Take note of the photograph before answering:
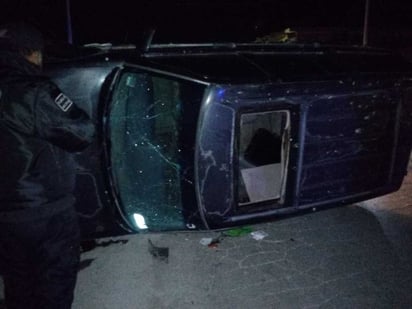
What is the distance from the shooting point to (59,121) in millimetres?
2104

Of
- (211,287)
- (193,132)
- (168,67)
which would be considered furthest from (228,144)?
(211,287)

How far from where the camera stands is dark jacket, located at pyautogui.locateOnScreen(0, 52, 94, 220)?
6.82 ft

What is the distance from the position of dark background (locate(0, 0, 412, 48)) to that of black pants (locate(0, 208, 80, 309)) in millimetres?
11026

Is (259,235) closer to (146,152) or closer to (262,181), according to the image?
(262,181)

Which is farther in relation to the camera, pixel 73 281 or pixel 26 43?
pixel 73 281

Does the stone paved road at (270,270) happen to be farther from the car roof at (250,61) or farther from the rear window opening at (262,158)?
the car roof at (250,61)

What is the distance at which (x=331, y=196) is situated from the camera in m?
3.06

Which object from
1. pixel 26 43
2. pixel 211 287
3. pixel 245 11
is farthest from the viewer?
pixel 245 11

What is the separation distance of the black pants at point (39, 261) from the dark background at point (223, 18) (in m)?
11.0

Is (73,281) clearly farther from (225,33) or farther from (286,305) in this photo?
(225,33)

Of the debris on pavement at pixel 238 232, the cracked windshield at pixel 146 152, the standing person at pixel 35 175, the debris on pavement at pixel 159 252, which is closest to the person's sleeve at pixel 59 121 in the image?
the standing person at pixel 35 175

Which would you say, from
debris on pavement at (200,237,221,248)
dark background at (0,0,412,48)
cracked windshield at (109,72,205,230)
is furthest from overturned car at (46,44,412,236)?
dark background at (0,0,412,48)

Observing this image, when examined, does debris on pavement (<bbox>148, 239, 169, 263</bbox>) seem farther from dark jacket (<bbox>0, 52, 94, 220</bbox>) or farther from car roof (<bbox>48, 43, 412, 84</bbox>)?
car roof (<bbox>48, 43, 412, 84</bbox>)

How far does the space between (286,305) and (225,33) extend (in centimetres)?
1245
